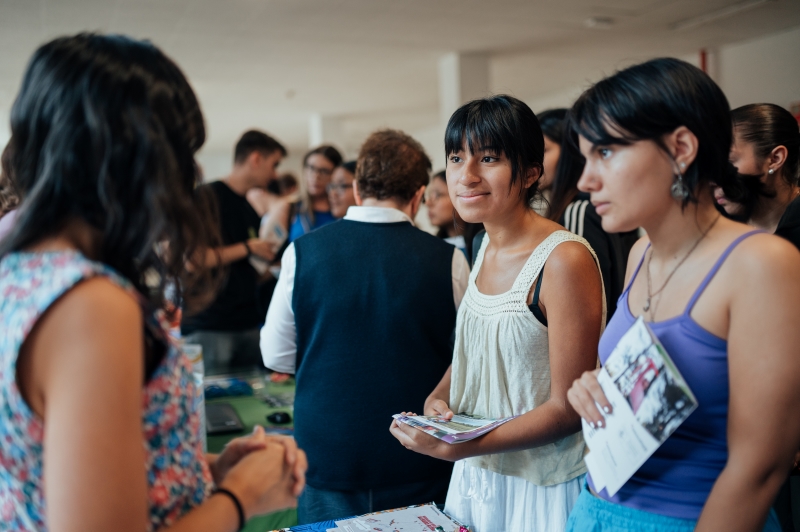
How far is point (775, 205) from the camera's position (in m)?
1.94

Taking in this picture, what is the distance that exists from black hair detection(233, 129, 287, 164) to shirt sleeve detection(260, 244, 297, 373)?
226 centimetres

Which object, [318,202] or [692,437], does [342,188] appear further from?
[692,437]

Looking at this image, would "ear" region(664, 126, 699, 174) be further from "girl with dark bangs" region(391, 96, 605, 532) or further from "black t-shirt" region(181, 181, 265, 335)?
"black t-shirt" region(181, 181, 265, 335)

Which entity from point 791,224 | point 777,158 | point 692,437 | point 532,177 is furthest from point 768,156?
point 692,437

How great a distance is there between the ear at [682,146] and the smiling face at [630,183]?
1 centimetres

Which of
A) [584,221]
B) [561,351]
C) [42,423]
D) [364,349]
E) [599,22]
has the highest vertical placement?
[599,22]

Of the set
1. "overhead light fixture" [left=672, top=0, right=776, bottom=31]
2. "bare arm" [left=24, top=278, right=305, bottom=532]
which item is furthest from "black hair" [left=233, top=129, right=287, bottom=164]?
"overhead light fixture" [left=672, top=0, right=776, bottom=31]

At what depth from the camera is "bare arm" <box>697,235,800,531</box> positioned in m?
0.85

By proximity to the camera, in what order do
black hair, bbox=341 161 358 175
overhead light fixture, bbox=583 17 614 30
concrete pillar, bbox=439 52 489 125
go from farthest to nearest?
concrete pillar, bbox=439 52 489 125 → overhead light fixture, bbox=583 17 614 30 → black hair, bbox=341 161 358 175

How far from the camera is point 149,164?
719mm

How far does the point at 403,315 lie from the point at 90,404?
3.88 feet

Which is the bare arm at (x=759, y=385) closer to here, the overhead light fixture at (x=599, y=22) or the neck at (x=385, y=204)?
the neck at (x=385, y=204)

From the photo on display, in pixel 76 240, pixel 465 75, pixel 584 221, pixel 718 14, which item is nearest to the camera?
pixel 76 240

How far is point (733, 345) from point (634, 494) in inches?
12.2
